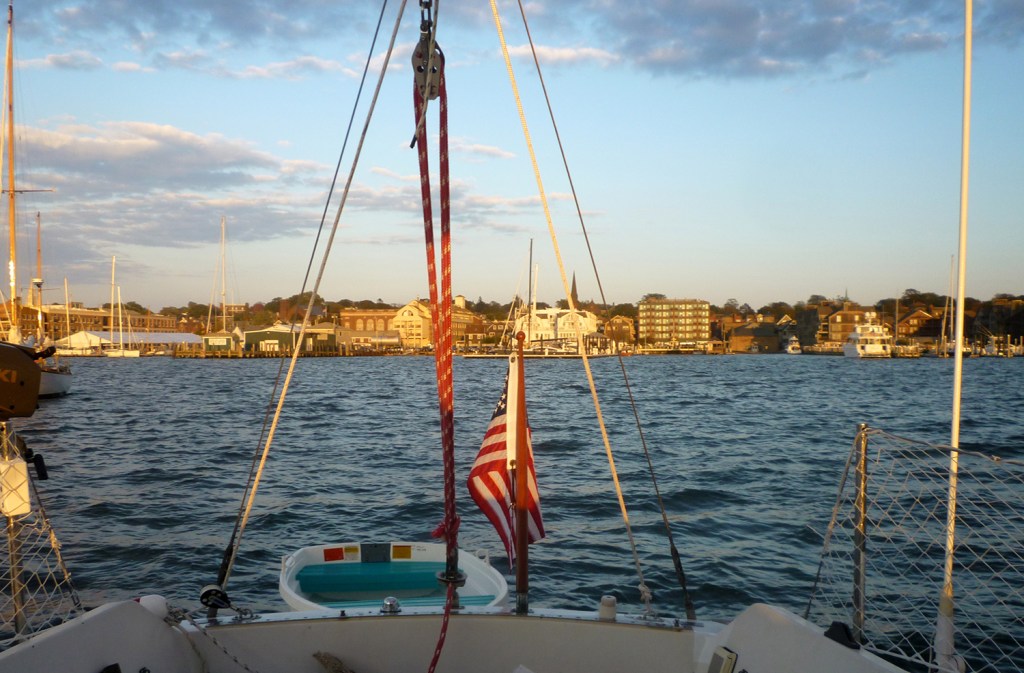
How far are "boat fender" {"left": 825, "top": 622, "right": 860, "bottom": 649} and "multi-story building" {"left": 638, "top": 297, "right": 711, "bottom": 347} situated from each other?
161609mm

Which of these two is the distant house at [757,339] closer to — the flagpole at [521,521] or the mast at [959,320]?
the mast at [959,320]

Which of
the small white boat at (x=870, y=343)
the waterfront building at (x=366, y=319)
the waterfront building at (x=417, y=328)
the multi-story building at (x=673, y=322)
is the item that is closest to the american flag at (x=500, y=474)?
the small white boat at (x=870, y=343)

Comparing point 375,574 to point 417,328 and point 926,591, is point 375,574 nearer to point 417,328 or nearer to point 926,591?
point 926,591

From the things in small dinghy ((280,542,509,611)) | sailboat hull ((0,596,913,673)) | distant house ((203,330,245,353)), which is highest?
sailboat hull ((0,596,913,673))

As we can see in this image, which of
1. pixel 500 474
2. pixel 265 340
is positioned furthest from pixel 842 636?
pixel 265 340

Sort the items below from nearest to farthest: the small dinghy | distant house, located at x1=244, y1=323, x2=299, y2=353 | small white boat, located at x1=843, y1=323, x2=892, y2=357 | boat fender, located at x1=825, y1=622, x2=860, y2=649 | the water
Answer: boat fender, located at x1=825, y1=622, x2=860, y2=649 < the small dinghy < the water < small white boat, located at x1=843, y1=323, x2=892, y2=357 < distant house, located at x1=244, y1=323, x2=299, y2=353

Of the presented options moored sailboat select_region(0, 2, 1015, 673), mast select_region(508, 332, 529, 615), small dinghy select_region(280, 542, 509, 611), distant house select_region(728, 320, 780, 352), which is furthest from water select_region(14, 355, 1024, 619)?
distant house select_region(728, 320, 780, 352)

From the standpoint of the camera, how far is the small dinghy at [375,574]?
6.61 meters

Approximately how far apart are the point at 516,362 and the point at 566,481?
36.0ft

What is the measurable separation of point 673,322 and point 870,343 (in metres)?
61.5

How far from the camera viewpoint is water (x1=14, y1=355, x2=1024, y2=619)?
361 inches

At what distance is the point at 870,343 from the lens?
342 ft

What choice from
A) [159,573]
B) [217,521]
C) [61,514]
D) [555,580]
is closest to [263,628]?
[555,580]

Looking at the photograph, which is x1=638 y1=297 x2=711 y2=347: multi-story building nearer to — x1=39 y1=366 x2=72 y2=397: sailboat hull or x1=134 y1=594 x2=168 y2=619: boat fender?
x1=39 y1=366 x2=72 y2=397: sailboat hull
